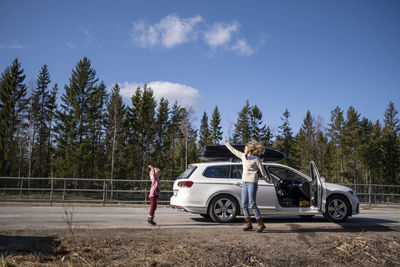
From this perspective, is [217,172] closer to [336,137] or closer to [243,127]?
[243,127]

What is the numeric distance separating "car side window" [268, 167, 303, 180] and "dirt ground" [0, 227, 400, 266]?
2.71 meters

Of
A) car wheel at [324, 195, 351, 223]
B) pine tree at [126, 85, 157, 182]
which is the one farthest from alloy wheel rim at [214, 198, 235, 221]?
pine tree at [126, 85, 157, 182]

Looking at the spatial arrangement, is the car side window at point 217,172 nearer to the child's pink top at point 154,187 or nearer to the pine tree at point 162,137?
the child's pink top at point 154,187

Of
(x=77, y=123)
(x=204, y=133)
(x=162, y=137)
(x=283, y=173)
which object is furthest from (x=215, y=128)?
(x=283, y=173)

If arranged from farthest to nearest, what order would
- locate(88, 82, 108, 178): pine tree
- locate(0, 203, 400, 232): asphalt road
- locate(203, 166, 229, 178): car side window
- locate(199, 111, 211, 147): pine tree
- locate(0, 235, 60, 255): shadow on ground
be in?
locate(199, 111, 211, 147): pine tree
locate(88, 82, 108, 178): pine tree
locate(203, 166, 229, 178): car side window
locate(0, 203, 400, 232): asphalt road
locate(0, 235, 60, 255): shadow on ground

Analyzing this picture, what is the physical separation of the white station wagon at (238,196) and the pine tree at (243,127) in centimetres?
4783

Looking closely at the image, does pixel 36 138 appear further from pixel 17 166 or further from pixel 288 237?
pixel 288 237

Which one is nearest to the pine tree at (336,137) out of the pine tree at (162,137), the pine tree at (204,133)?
the pine tree at (204,133)

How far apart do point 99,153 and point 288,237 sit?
145 feet

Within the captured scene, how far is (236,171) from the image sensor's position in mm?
8773

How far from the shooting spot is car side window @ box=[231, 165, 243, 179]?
870 centimetres

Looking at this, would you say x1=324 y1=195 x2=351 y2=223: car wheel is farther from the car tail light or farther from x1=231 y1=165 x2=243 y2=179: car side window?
the car tail light

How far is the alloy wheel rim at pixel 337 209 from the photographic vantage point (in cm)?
855

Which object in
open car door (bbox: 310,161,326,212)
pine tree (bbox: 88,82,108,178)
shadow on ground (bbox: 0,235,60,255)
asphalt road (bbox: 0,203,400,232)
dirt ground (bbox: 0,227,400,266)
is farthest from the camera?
pine tree (bbox: 88,82,108,178)
